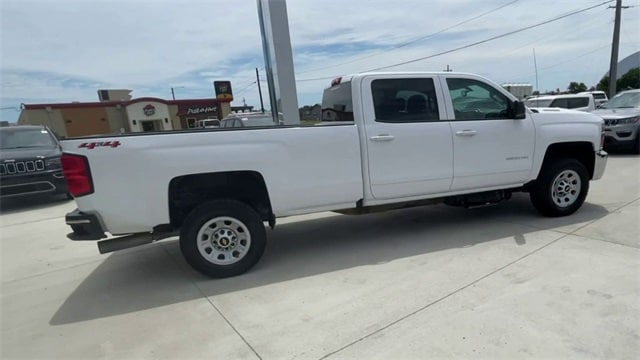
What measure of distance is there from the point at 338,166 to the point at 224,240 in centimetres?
138

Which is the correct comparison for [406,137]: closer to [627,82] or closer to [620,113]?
[620,113]

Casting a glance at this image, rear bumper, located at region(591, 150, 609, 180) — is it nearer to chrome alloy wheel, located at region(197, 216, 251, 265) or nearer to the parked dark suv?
chrome alloy wheel, located at region(197, 216, 251, 265)

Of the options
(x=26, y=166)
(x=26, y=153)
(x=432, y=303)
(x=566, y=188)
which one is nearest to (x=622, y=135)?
(x=566, y=188)

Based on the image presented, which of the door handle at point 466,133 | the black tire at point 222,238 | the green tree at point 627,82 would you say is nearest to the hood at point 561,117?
the door handle at point 466,133

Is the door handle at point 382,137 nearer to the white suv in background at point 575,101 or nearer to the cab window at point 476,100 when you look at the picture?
the cab window at point 476,100

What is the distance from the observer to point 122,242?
3.40m

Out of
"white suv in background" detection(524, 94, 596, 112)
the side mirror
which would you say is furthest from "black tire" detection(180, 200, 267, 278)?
"white suv in background" detection(524, 94, 596, 112)

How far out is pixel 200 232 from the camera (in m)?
3.49

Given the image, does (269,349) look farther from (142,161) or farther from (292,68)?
(292,68)

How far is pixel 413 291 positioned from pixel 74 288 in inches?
134

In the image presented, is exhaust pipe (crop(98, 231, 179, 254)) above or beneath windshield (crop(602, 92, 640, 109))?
beneath

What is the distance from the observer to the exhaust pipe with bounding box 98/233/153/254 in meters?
3.38

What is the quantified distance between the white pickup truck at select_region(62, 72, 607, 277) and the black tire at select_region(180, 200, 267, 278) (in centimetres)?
1

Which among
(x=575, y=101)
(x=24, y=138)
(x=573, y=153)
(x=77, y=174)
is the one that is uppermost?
(x=24, y=138)
